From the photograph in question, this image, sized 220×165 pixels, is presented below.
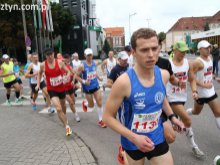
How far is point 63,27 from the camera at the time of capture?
59625 mm

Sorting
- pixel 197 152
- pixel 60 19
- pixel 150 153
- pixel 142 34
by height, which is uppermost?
pixel 60 19

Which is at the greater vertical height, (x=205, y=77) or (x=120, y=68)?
(x=120, y=68)

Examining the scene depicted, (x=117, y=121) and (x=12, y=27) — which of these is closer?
(x=117, y=121)

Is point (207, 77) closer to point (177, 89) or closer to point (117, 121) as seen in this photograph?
point (177, 89)

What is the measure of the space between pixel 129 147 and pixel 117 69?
11.0ft

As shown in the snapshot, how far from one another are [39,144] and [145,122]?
3808 mm

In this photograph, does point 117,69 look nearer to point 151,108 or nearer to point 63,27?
point 151,108

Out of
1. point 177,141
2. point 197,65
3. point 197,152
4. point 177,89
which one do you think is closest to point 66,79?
point 177,141

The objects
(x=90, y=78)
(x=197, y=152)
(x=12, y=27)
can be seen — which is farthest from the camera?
(x=12, y=27)

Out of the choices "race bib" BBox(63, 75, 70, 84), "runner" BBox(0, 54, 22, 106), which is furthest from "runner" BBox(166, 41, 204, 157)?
"runner" BBox(0, 54, 22, 106)

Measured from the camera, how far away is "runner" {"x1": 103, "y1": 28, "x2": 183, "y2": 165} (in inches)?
103

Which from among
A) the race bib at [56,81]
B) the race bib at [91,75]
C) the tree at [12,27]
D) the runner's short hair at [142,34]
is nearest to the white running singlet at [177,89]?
the runner's short hair at [142,34]

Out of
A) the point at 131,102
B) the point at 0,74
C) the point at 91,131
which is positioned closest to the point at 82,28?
the point at 0,74

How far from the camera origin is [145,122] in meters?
2.80
